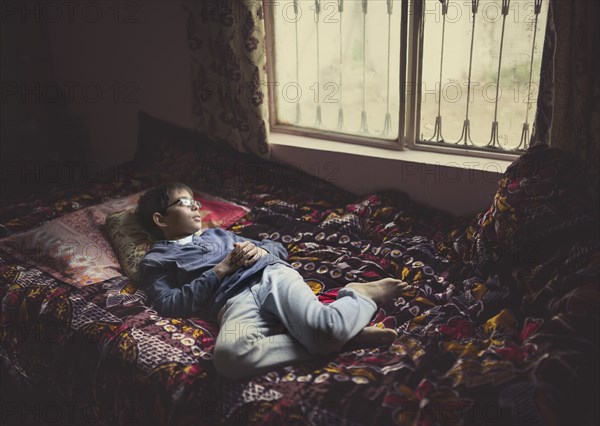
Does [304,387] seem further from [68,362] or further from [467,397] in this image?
[68,362]

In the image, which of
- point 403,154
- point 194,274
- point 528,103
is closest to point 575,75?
point 528,103

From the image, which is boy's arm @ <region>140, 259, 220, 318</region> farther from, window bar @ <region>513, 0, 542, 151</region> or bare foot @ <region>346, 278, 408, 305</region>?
window bar @ <region>513, 0, 542, 151</region>

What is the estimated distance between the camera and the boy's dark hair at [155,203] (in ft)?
6.91

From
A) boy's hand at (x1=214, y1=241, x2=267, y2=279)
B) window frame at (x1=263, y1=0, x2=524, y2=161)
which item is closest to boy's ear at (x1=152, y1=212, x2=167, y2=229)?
boy's hand at (x1=214, y1=241, x2=267, y2=279)

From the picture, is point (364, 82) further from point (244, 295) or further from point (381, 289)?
point (244, 295)

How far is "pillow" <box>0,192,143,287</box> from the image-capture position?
2.03 meters

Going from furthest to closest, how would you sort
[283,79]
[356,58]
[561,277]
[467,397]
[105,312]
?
1. [283,79]
2. [356,58]
3. [105,312]
4. [561,277]
5. [467,397]

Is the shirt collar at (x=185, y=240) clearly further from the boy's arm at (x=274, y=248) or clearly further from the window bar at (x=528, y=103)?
the window bar at (x=528, y=103)

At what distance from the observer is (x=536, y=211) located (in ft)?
5.74

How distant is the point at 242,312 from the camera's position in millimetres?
1661

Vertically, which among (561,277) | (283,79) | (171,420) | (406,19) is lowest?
(171,420)

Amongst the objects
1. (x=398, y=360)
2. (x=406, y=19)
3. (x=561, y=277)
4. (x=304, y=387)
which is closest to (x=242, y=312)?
(x=304, y=387)

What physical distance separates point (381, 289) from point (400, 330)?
0.15 m

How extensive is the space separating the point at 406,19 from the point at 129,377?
5.56 ft
